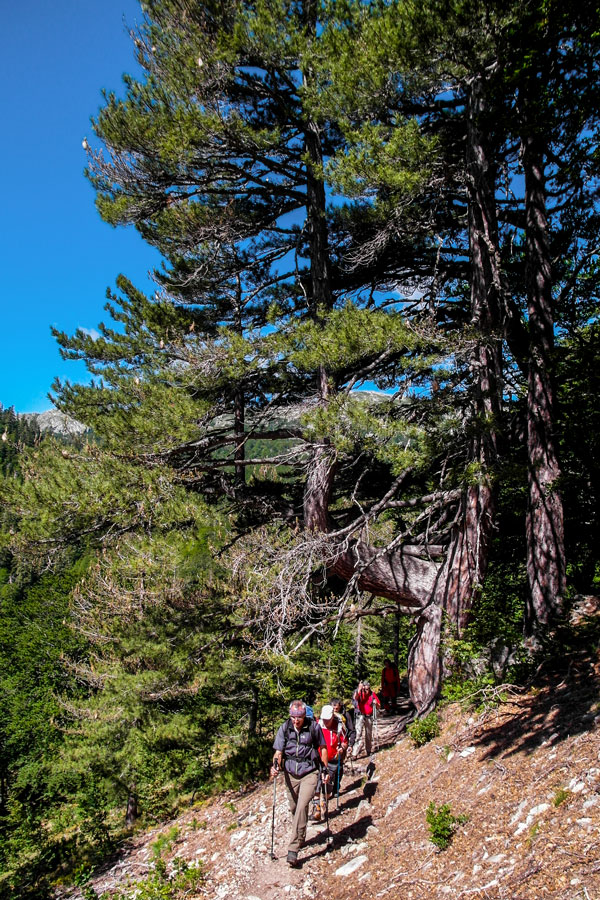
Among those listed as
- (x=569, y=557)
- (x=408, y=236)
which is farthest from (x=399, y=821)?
(x=408, y=236)

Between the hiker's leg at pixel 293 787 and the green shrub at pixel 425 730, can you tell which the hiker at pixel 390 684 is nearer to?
the green shrub at pixel 425 730

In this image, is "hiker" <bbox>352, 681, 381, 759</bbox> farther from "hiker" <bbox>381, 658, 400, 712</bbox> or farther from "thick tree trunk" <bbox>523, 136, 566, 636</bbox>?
"thick tree trunk" <bbox>523, 136, 566, 636</bbox>

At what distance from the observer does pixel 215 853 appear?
241 inches

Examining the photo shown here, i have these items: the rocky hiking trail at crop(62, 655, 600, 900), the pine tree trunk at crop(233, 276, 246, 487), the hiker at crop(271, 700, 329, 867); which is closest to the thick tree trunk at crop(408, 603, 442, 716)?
the rocky hiking trail at crop(62, 655, 600, 900)

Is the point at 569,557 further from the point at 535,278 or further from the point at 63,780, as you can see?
the point at 63,780

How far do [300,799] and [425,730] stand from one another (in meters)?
2.10

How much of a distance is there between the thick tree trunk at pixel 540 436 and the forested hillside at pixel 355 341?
0.03 metres

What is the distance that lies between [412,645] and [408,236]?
6057mm

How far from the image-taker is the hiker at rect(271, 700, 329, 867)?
494 cm

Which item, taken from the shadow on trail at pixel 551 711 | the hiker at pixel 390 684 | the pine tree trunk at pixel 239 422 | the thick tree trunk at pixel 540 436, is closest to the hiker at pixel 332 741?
the shadow on trail at pixel 551 711

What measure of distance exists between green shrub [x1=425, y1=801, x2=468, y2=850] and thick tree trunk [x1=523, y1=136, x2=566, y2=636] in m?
2.70

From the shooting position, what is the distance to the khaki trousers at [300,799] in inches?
194

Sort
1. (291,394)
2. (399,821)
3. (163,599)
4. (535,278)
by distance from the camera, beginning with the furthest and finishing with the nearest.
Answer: (163,599)
(291,394)
(535,278)
(399,821)

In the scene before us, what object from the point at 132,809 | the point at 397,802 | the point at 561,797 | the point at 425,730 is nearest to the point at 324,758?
the point at 397,802
